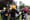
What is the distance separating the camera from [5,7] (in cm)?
57

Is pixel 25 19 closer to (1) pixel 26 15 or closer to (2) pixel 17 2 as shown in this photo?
(1) pixel 26 15

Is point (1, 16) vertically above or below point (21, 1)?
below

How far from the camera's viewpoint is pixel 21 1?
1.91ft

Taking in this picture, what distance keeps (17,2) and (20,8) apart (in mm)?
63

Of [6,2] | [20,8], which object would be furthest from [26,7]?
[6,2]

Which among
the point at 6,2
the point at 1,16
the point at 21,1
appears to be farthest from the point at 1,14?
the point at 21,1

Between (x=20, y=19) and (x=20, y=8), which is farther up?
(x=20, y=8)

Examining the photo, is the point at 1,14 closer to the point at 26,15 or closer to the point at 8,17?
the point at 8,17

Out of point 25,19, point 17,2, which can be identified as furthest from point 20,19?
point 17,2

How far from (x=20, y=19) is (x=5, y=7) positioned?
0.18m

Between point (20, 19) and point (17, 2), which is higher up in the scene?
point (17, 2)

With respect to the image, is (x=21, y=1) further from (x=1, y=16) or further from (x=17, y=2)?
(x=1, y=16)

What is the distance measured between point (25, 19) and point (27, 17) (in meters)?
0.03

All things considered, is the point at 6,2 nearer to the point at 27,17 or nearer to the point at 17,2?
the point at 17,2
